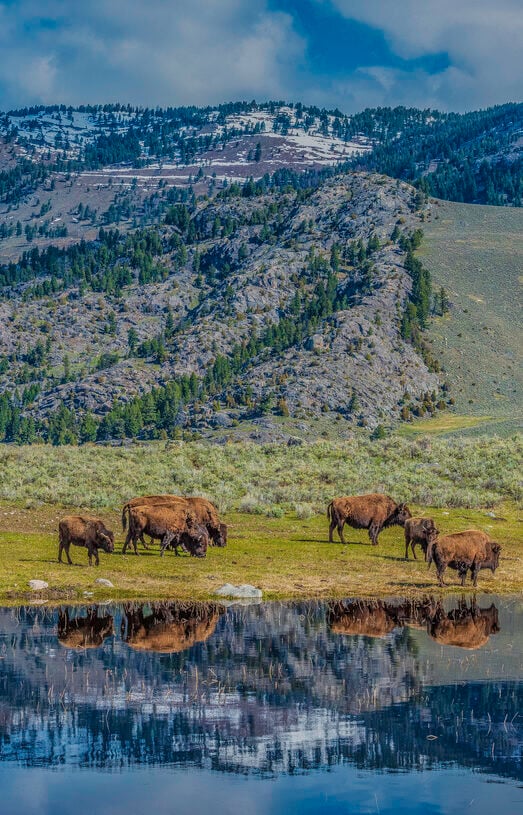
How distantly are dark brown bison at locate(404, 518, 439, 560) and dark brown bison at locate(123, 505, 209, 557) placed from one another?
24.6 ft

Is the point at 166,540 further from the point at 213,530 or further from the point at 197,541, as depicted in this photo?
the point at 213,530

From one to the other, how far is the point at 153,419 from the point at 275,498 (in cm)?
8693

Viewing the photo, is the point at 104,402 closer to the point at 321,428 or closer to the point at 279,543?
the point at 321,428

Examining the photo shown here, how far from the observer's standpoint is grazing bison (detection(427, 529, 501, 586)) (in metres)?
31.7

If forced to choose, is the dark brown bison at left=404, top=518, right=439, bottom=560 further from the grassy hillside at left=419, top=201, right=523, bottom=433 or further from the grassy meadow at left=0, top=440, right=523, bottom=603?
→ the grassy hillside at left=419, top=201, right=523, bottom=433

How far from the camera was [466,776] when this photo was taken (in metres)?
15.4

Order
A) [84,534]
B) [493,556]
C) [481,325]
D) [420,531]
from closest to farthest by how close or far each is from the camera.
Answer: [493,556], [84,534], [420,531], [481,325]

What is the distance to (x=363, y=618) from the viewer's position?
27.2m

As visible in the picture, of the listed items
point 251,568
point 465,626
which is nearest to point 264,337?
point 251,568

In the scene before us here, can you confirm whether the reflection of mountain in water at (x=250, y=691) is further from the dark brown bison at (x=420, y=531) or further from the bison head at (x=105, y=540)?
the dark brown bison at (x=420, y=531)

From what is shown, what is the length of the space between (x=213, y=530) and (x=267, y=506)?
39.1ft

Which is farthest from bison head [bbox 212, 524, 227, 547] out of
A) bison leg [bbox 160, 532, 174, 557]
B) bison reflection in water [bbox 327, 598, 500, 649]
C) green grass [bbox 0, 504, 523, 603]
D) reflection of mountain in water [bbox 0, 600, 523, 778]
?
reflection of mountain in water [bbox 0, 600, 523, 778]

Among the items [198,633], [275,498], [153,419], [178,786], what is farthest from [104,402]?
[178,786]

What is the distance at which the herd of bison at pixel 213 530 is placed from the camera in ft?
105
